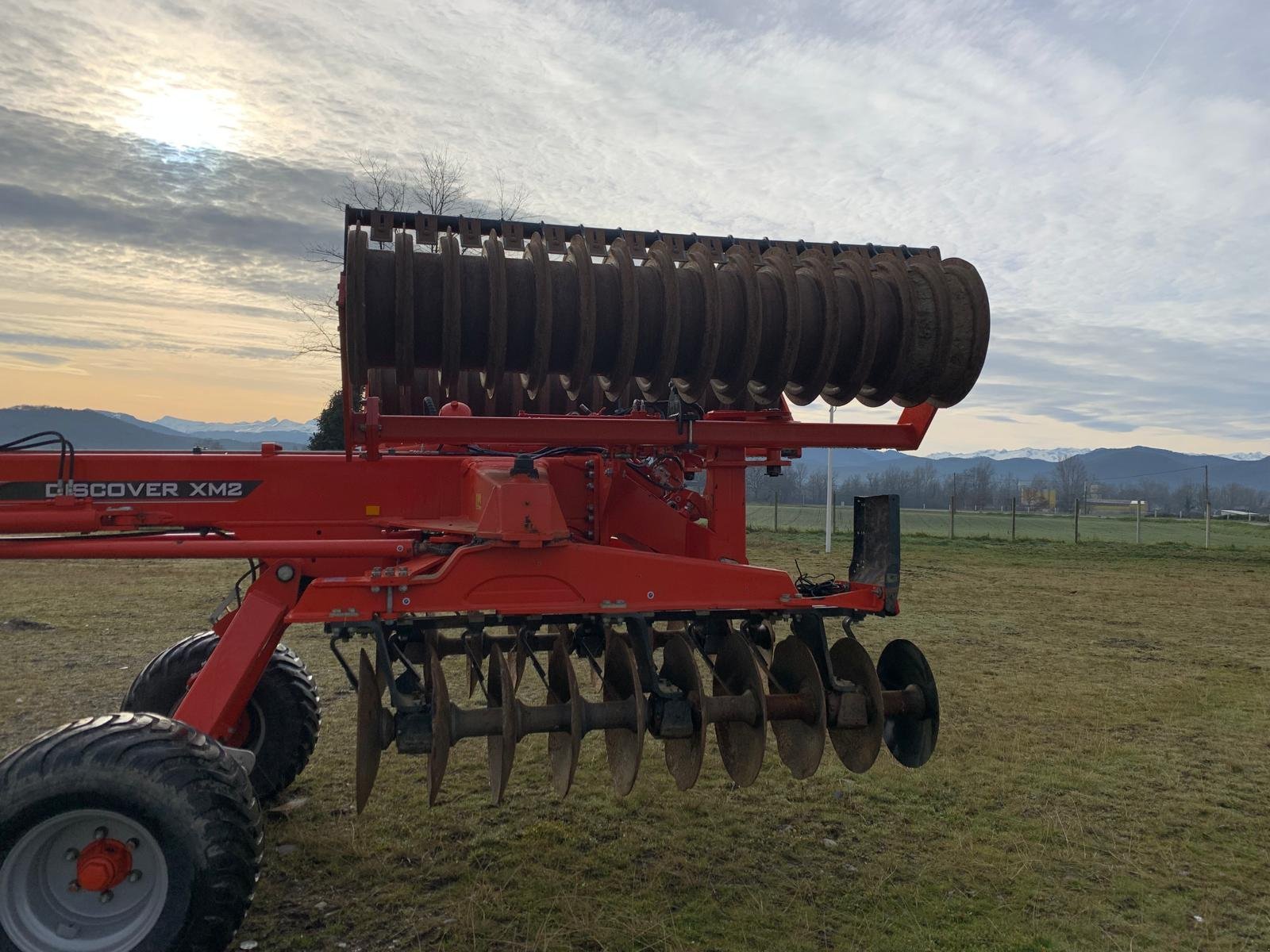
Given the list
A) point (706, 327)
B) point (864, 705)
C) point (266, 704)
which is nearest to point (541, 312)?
point (706, 327)

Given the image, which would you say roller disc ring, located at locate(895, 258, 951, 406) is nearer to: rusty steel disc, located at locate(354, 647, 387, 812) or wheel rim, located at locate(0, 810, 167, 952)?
rusty steel disc, located at locate(354, 647, 387, 812)

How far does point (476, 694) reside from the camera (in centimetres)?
736

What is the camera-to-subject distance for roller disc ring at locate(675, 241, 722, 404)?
3.80m

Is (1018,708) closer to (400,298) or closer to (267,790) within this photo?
(267,790)

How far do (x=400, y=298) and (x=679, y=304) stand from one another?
112 centimetres

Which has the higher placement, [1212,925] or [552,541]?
[552,541]

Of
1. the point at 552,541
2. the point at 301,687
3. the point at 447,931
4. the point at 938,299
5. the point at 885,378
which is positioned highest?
the point at 938,299

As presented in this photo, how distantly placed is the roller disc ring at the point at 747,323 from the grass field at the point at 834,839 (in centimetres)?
231

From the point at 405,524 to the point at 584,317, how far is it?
4.36ft

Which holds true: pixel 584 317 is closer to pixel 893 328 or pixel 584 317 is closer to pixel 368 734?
pixel 893 328

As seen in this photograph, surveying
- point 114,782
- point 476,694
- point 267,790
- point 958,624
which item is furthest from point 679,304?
point 958,624

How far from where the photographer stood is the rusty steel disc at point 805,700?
12.6ft

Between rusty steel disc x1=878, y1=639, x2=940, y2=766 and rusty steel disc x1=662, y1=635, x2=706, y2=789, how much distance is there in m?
0.87

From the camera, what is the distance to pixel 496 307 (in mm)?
3578
